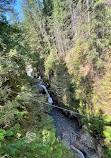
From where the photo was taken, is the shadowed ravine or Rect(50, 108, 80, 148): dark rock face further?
Rect(50, 108, 80, 148): dark rock face

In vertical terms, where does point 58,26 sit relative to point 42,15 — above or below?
below

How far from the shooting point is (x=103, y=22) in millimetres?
4676

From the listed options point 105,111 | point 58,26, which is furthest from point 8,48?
point 58,26

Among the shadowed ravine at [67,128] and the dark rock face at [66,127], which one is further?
the dark rock face at [66,127]

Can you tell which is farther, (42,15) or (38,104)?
(42,15)

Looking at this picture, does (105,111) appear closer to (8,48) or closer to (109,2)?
(109,2)

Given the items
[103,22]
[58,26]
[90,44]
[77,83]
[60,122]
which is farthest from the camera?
[58,26]

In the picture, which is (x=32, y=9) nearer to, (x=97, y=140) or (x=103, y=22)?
(x=103, y=22)

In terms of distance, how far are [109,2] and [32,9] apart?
45.4ft

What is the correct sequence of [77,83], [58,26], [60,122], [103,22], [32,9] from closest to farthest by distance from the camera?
[103,22] < [77,83] < [60,122] < [58,26] < [32,9]

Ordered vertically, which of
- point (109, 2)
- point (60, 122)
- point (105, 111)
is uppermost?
point (109, 2)

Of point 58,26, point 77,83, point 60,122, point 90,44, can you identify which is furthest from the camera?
point 58,26

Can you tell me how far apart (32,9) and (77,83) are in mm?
15566

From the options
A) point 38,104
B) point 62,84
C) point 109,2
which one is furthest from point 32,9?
point 38,104
